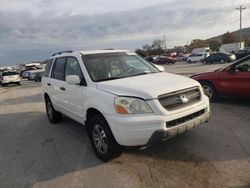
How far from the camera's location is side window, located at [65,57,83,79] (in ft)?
16.5

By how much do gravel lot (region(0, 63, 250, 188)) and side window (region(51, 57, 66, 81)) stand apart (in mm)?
1343

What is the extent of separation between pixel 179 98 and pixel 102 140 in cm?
144

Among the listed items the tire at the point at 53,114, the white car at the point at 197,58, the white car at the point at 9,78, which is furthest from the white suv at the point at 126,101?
the white car at the point at 197,58

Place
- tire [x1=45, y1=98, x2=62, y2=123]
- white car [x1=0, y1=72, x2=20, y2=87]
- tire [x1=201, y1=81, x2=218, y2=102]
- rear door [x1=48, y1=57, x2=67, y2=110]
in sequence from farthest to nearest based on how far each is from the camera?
white car [x1=0, y1=72, x2=20, y2=87] → tire [x1=201, y1=81, x2=218, y2=102] → tire [x1=45, y1=98, x2=62, y2=123] → rear door [x1=48, y1=57, x2=67, y2=110]

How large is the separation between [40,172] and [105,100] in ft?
5.17

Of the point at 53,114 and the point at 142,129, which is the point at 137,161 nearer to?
the point at 142,129

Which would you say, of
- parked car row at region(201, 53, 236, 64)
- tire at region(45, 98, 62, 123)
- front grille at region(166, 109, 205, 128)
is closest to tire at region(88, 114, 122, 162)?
front grille at region(166, 109, 205, 128)

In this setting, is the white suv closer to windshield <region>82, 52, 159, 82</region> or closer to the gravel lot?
windshield <region>82, 52, 159, 82</region>

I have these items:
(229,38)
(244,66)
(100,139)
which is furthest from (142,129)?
(229,38)

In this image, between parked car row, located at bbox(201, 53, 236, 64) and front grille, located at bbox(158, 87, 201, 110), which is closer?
front grille, located at bbox(158, 87, 201, 110)

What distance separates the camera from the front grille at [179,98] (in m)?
3.88

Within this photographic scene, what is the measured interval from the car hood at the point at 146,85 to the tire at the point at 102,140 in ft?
1.78

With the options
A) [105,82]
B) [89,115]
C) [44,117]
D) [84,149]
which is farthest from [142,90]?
[44,117]

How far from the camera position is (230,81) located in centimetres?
753
